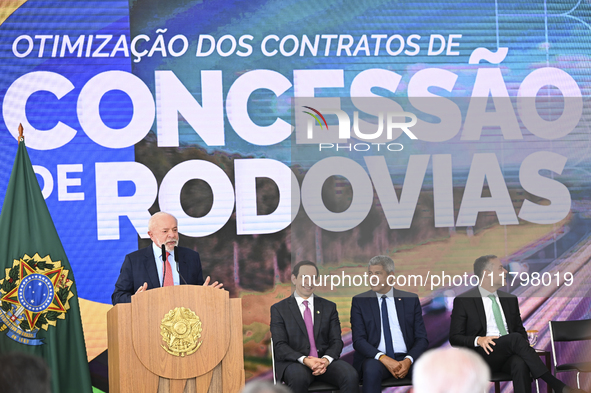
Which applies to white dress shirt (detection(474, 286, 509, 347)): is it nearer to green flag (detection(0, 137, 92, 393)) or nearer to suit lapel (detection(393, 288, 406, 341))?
suit lapel (detection(393, 288, 406, 341))

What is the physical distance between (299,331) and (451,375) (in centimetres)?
319

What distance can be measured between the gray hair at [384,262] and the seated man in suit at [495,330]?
1.76 feet

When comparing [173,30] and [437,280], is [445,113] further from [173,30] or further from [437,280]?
[173,30]

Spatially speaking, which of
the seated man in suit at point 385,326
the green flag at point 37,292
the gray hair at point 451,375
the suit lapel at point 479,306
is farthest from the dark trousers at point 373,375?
the gray hair at point 451,375

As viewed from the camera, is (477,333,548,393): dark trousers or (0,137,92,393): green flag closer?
(0,137,92,393): green flag

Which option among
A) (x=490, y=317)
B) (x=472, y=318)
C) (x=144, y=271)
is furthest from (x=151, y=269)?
(x=490, y=317)

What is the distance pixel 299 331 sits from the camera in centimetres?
469

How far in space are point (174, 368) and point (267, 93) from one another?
2.71 meters

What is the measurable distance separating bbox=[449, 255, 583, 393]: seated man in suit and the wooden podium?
204 centimetres

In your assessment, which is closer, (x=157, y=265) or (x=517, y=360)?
(x=157, y=265)

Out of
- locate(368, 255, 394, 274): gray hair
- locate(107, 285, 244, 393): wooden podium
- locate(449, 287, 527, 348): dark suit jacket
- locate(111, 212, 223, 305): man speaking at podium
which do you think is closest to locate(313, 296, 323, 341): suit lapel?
locate(368, 255, 394, 274): gray hair

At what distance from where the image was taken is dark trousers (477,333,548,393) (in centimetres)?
453

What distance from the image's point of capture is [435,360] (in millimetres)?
1611

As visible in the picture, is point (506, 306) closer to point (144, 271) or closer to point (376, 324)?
point (376, 324)
